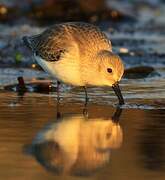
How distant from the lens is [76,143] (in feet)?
24.8

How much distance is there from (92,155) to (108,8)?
13.1m

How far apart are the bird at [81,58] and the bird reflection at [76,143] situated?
92 centimetres

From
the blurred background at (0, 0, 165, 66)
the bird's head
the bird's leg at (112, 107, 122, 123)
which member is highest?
the bird's head

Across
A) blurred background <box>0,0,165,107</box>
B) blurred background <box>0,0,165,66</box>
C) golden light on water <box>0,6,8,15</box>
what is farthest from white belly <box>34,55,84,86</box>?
golden light on water <box>0,6,8,15</box>

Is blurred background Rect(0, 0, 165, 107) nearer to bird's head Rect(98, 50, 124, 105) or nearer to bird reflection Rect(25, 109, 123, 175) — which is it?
bird's head Rect(98, 50, 124, 105)

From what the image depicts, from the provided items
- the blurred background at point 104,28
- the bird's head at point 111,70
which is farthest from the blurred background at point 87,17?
the bird's head at point 111,70

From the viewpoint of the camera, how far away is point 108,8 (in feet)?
65.6

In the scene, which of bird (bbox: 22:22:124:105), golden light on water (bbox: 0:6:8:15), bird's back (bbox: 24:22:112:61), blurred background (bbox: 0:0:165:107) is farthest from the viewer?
golden light on water (bbox: 0:6:8:15)

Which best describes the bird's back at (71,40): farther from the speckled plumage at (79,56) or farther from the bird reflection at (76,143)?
the bird reflection at (76,143)

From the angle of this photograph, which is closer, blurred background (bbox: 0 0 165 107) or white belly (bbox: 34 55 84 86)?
white belly (bbox: 34 55 84 86)

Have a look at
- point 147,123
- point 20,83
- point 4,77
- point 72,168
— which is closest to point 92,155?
point 72,168

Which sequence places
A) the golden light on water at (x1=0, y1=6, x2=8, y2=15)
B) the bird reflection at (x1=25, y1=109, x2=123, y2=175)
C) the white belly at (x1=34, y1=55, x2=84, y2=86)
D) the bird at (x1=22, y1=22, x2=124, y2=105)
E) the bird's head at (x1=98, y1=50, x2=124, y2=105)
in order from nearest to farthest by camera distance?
the bird reflection at (x1=25, y1=109, x2=123, y2=175) < the bird's head at (x1=98, y1=50, x2=124, y2=105) < the bird at (x1=22, y1=22, x2=124, y2=105) < the white belly at (x1=34, y1=55, x2=84, y2=86) < the golden light on water at (x1=0, y1=6, x2=8, y2=15)

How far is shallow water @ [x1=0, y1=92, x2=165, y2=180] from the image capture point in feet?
21.4

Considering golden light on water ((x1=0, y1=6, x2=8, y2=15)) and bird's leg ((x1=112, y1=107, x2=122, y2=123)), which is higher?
bird's leg ((x1=112, y1=107, x2=122, y2=123))
